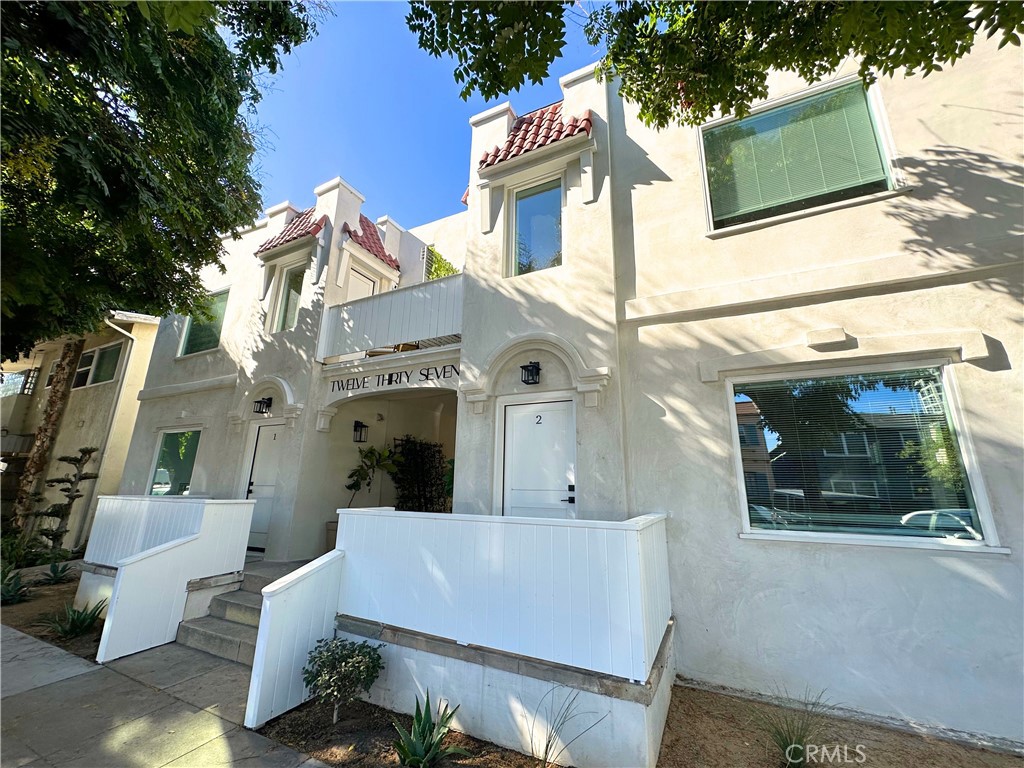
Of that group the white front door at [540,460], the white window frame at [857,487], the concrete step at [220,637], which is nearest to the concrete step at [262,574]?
the concrete step at [220,637]

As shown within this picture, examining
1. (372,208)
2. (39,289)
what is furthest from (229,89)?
(372,208)

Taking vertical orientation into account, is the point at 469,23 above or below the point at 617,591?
above

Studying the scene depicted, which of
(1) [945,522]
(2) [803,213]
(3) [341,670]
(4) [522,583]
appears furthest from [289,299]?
(1) [945,522]

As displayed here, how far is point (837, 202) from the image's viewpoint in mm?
4535

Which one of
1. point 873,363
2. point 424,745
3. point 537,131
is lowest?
point 424,745

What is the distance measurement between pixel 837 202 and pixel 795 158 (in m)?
0.77

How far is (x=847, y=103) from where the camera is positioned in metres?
4.76

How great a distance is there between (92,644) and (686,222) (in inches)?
354

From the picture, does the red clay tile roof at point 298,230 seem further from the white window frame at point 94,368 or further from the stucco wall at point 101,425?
the white window frame at point 94,368

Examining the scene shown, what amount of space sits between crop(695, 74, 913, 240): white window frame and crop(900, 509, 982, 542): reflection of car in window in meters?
3.17

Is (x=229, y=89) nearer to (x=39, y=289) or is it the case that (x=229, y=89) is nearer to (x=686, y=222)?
(x=39, y=289)

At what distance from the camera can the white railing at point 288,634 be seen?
353 centimetres

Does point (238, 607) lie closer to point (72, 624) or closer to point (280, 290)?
point (72, 624)

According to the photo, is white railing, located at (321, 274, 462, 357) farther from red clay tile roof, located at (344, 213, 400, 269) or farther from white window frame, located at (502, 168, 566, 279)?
red clay tile roof, located at (344, 213, 400, 269)
